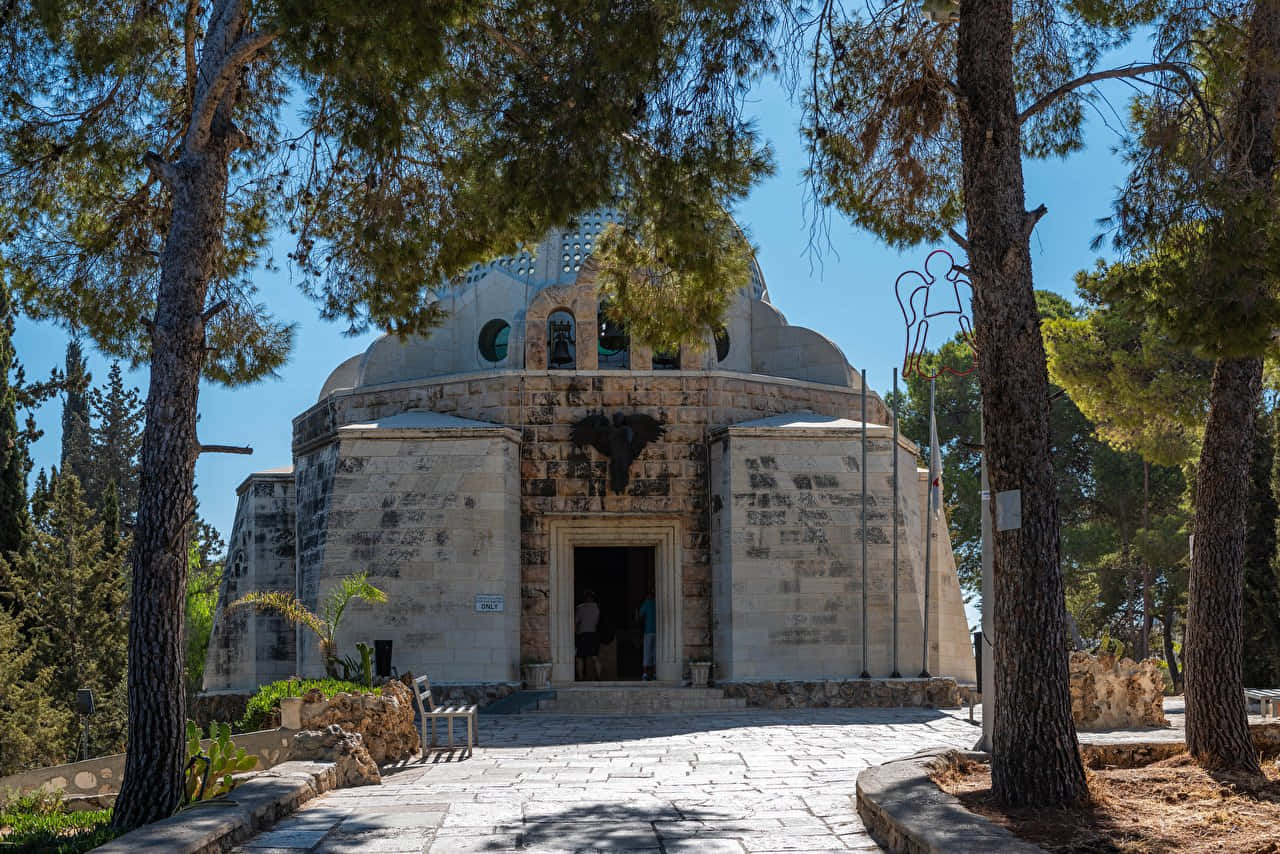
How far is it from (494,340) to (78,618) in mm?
9567

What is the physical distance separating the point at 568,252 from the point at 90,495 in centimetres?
2658

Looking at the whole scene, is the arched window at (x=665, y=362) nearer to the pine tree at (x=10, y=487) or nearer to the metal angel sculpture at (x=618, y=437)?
the metal angel sculpture at (x=618, y=437)

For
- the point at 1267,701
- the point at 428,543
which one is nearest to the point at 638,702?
the point at 428,543

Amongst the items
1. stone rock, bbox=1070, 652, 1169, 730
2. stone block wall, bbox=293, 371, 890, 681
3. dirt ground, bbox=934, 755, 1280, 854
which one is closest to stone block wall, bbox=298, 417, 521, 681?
stone block wall, bbox=293, 371, 890, 681

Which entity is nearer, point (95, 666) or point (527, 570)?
point (527, 570)

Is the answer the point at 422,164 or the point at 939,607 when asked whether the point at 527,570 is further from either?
the point at 422,164

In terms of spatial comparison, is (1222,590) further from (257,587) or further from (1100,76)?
(257,587)

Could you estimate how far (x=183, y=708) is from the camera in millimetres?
6781

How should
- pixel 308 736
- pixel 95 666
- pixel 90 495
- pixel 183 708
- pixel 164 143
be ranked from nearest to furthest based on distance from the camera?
pixel 183 708
pixel 308 736
pixel 164 143
pixel 95 666
pixel 90 495

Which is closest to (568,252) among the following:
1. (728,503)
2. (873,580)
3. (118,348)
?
(728,503)

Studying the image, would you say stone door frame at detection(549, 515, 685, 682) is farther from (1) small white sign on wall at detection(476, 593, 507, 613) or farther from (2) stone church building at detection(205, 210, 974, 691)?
(1) small white sign on wall at detection(476, 593, 507, 613)

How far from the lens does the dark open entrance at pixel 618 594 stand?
18.7 meters

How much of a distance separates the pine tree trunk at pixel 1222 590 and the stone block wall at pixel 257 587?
12444mm

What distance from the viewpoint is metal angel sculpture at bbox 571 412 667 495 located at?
52.1 ft
